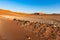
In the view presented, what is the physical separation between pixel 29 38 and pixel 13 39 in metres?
0.97

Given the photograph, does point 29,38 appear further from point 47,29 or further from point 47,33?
point 47,29

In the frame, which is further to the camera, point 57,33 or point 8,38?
point 57,33

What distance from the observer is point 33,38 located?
8477 mm

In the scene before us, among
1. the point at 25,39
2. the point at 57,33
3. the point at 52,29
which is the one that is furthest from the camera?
the point at 52,29

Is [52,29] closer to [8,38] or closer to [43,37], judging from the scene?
[43,37]

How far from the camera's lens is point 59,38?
27.1 ft

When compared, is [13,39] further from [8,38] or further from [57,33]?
[57,33]

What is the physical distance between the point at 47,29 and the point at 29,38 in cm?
218

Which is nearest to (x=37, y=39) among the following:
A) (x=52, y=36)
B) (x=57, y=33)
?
(x=52, y=36)

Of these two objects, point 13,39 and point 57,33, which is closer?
point 13,39

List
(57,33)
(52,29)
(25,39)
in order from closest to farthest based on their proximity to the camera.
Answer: (25,39)
(57,33)
(52,29)

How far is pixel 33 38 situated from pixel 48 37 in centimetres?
95

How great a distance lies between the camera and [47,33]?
367 inches

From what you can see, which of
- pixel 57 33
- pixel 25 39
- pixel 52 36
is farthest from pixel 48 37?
pixel 25 39
